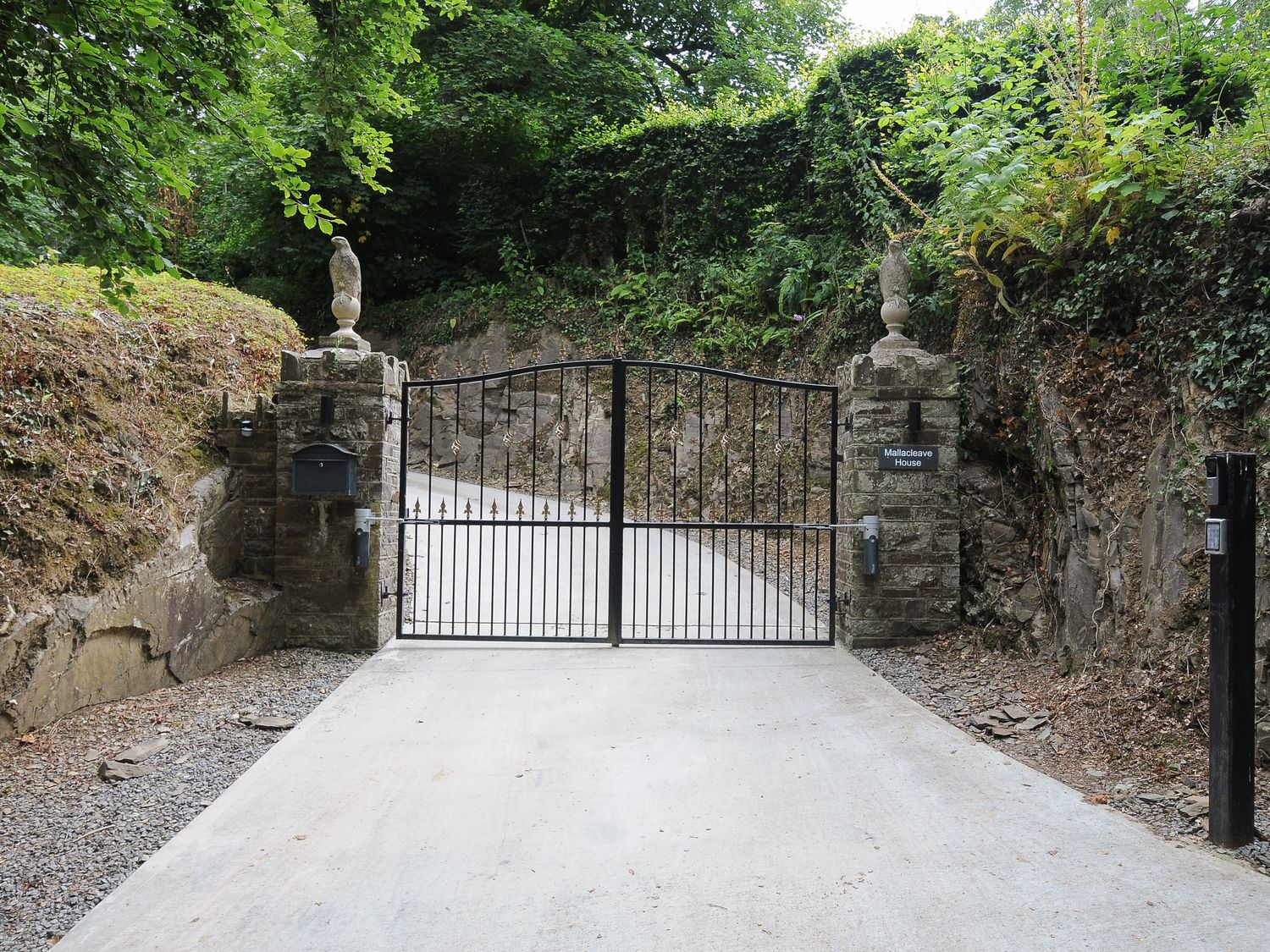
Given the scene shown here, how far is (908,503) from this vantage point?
251 inches

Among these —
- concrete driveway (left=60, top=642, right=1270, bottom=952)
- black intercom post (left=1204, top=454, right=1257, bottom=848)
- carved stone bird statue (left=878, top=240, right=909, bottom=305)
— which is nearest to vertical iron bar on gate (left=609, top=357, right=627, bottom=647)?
concrete driveway (left=60, top=642, right=1270, bottom=952)

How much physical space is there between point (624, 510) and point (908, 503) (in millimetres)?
4107

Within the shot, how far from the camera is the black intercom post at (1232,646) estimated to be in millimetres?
3162

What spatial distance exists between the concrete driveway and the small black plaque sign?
2035mm

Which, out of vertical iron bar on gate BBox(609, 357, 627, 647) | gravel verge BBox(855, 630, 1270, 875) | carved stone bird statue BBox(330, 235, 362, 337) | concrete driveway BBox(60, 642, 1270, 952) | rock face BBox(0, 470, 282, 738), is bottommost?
concrete driveway BBox(60, 642, 1270, 952)

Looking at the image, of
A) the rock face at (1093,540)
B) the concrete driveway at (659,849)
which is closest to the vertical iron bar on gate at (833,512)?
the rock face at (1093,540)

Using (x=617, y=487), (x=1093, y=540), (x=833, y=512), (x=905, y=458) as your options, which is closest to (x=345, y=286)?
(x=617, y=487)

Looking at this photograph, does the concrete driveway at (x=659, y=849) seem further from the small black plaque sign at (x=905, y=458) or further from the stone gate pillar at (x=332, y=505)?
the small black plaque sign at (x=905, y=458)

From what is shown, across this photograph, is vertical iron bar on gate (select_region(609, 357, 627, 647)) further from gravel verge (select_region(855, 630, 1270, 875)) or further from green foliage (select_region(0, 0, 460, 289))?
green foliage (select_region(0, 0, 460, 289))

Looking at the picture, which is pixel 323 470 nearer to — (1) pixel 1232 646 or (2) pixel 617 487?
(2) pixel 617 487

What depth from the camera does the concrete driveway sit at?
2729 millimetres

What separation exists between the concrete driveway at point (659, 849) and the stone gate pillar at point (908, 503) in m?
1.46

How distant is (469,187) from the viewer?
15711 millimetres

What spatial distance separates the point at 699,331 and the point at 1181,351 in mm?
8359
